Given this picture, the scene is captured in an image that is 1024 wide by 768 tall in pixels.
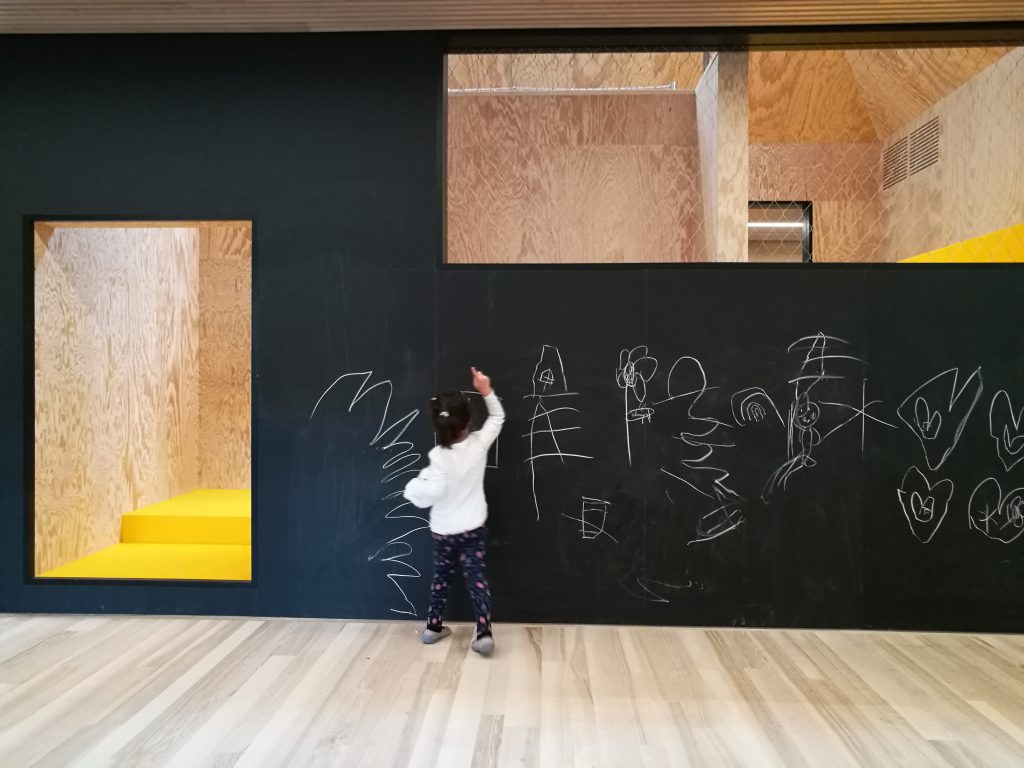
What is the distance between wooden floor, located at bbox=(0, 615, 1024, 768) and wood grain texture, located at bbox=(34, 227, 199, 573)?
0.77 metres

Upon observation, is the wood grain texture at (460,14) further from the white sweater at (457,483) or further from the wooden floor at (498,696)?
the wooden floor at (498,696)

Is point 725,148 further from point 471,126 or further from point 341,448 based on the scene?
point 341,448

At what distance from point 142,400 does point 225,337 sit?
0.88 m

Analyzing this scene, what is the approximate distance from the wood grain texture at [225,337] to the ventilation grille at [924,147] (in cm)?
505

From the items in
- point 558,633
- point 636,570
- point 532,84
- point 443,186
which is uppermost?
point 532,84

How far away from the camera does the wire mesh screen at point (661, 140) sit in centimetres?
416

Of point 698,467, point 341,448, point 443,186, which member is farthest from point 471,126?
point 698,467

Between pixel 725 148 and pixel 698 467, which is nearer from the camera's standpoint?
pixel 698 467

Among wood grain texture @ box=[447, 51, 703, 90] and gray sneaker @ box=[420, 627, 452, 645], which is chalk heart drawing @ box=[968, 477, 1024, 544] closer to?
gray sneaker @ box=[420, 627, 452, 645]

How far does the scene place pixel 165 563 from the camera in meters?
3.87

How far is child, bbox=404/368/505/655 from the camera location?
9.82 ft

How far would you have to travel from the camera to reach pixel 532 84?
4.66 m

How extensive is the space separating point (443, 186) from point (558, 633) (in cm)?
238

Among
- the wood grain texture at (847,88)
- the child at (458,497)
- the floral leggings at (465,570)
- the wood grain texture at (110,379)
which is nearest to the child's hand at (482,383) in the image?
the child at (458,497)
